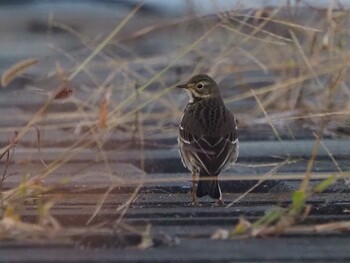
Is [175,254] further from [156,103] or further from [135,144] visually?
[156,103]

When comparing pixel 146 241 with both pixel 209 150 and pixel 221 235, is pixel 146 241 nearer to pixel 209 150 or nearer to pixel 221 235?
pixel 221 235

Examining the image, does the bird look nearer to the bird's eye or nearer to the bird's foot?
the bird's foot

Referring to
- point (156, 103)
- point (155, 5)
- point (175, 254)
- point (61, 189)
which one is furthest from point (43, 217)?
point (155, 5)

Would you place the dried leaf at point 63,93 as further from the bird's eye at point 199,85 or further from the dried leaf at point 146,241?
the bird's eye at point 199,85

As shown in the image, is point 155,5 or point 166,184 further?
point 155,5

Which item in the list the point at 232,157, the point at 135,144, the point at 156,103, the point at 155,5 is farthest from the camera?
the point at 155,5

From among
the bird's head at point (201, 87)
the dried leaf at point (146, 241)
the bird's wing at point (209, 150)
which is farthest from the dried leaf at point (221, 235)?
the bird's head at point (201, 87)

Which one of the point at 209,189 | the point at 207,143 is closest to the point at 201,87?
the point at 207,143

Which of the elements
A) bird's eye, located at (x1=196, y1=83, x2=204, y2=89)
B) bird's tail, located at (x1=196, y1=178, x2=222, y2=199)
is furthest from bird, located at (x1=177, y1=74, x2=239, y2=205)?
bird's eye, located at (x1=196, y1=83, x2=204, y2=89)
